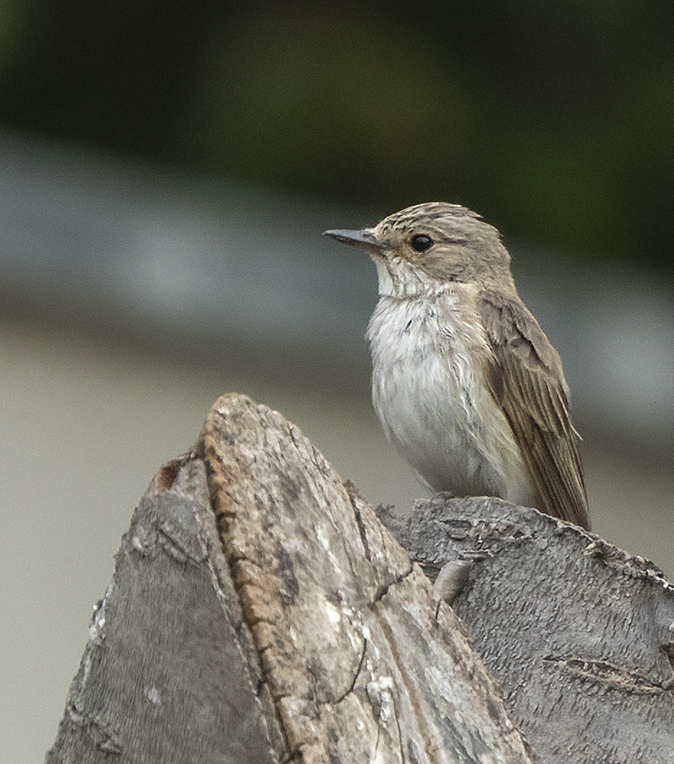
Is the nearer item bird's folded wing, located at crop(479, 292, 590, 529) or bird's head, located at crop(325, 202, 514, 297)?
bird's folded wing, located at crop(479, 292, 590, 529)

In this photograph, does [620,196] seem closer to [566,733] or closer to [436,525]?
[436,525]

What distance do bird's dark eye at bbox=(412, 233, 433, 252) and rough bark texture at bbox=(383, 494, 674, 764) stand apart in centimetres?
189

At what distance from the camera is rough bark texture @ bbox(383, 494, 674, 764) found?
250 centimetres

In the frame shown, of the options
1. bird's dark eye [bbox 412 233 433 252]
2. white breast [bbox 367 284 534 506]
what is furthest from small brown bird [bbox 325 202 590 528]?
bird's dark eye [bbox 412 233 433 252]

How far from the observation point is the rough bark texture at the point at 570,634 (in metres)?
2.50

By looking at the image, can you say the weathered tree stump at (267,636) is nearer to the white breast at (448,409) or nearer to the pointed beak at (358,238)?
the white breast at (448,409)

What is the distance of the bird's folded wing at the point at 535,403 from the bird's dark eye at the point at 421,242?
327 mm

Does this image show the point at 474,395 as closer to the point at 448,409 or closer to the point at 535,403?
the point at 448,409

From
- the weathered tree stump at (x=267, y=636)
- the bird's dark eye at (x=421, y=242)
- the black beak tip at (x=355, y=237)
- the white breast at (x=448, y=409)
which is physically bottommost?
the weathered tree stump at (x=267, y=636)

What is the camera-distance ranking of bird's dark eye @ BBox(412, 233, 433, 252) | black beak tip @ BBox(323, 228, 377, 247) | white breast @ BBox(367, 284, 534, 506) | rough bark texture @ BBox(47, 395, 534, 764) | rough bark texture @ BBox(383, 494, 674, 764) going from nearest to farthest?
rough bark texture @ BBox(47, 395, 534, 764) < rough bark texture @ BBox(383, 494, 674, 764) < white breast @ BBox(367, 284, 534, 506) < black beak tip @ BBox(323, 228, 377, 247) < bird's dark eye @ BBox(412, 233, 433, 252)

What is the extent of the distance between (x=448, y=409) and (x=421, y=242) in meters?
0.77

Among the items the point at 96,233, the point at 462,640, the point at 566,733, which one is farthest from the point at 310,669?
the point at 96,233

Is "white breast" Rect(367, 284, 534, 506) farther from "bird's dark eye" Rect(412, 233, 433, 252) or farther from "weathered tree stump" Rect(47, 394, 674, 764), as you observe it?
"weathered tree stump" Rect(47, 394, 674, 764)

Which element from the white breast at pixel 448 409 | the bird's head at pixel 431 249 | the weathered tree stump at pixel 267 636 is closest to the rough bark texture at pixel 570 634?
the weathered tree stump at pixel 267 636
